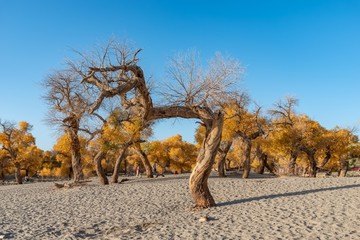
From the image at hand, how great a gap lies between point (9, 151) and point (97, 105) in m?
35.3

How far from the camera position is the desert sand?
9852 millimetres

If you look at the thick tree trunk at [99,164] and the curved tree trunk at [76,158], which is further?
the curved tree trunk at [76,158]

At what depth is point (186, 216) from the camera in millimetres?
12609

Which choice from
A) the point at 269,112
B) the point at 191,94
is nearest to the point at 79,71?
the point at 191,94

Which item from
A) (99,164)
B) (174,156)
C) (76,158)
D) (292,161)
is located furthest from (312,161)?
(174,156)

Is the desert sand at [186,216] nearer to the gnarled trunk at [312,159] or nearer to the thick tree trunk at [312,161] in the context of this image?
the gnarled trunk at [312,159]

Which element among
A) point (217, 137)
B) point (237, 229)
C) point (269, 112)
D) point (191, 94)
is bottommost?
point (237, 229)

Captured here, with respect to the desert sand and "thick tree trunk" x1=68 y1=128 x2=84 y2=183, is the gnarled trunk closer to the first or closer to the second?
the desert sand

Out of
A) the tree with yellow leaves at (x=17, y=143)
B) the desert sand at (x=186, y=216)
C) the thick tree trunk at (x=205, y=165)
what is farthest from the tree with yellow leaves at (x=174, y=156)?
the thick tree trunk at (x=205, y=165)

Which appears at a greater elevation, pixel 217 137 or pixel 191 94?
pixel 191 94

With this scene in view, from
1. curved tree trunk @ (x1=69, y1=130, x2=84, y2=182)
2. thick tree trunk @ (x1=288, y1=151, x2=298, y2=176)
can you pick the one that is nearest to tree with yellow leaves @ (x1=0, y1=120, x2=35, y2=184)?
curved tree trunk @ (x1=69, y1=130, x2=84, y2=182)

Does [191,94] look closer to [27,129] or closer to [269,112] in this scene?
[269,112]

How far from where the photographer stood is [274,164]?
4778cm

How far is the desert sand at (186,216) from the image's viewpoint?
9852 mm
